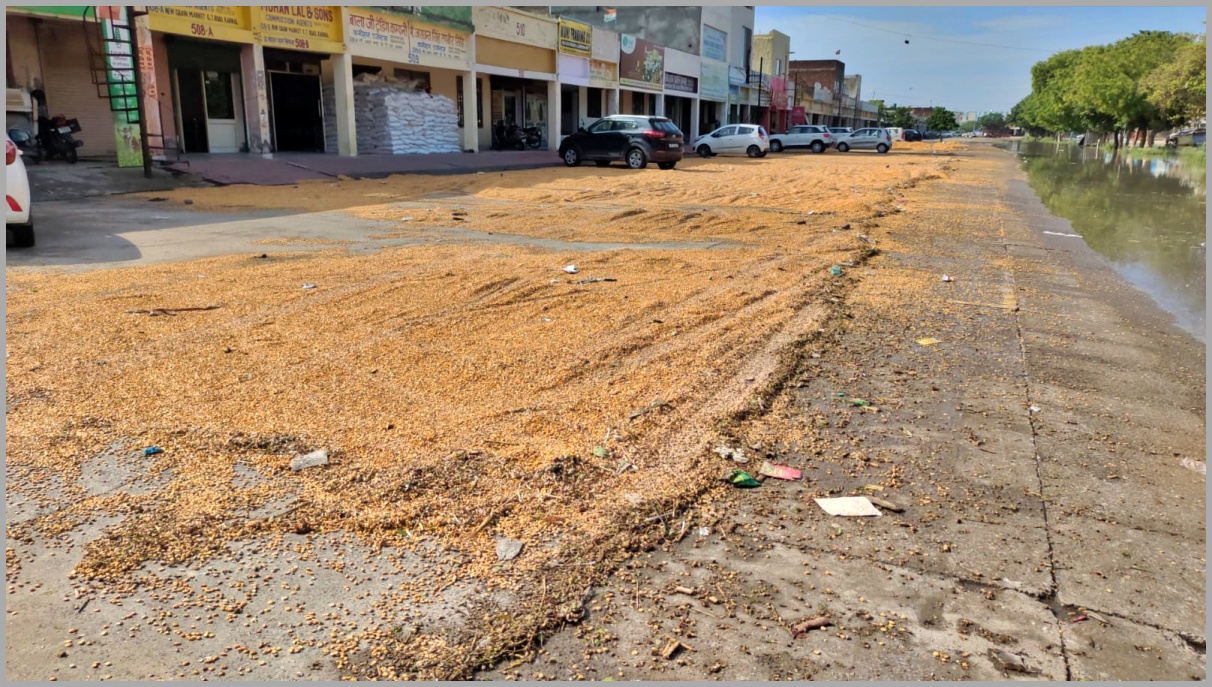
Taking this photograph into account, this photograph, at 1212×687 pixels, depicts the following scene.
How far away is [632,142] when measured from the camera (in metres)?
24.8

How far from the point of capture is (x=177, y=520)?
3.00 m

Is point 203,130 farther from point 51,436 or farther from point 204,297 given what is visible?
point 51,436

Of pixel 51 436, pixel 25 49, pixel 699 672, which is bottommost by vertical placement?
pixel 699 672

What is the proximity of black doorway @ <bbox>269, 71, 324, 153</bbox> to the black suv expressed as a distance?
8268 millimetres

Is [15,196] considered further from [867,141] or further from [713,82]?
[713,82]

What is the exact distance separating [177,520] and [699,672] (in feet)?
6.74

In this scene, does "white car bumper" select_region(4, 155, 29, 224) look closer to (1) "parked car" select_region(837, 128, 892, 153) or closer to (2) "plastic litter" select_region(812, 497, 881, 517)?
(2) "plastic litter" select_region(812, 497, 881, 517)

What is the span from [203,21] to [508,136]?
14230 millimetres

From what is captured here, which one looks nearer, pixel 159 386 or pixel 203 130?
pixel 159 386

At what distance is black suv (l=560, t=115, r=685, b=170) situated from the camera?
24.8 m

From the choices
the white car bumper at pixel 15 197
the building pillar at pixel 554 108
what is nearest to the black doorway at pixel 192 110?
the white car bumper at pixel 15 197

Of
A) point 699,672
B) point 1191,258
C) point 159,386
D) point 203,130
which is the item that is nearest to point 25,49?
point 203,130

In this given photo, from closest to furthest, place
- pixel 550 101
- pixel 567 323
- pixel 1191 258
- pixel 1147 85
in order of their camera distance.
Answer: pixel 567 323 < pixel 1191 258 < pixel 550 101 < pixel 1147 85

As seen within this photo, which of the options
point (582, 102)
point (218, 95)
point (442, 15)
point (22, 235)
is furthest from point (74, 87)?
point (582, 102)
